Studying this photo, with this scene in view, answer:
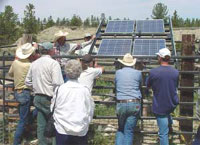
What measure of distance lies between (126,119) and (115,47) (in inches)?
105

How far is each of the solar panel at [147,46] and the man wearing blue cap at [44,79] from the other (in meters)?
2.31

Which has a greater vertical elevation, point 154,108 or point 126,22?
point 126,22

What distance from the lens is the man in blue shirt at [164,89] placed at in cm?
571

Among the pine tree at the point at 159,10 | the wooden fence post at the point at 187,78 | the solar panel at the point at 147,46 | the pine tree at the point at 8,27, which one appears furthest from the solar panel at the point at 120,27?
the pine tree at the point at 159,10

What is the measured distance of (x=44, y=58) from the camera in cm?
581

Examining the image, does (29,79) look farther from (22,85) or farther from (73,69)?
(73,69)

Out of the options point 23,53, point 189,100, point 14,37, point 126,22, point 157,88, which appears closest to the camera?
point 157,88

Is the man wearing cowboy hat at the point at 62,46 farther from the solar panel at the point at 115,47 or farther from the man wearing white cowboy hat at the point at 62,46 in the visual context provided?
the solar panel at the point at 115,47

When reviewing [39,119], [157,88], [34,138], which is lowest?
[34,138]

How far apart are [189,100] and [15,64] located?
10.9 ft

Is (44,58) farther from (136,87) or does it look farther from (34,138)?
(34,138)

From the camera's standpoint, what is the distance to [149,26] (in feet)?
32.9

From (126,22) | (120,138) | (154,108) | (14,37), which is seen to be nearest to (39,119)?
(120,138)

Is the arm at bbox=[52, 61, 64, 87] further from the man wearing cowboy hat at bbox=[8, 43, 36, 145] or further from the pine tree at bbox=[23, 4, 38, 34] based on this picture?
the pine tree at bbox=[23, 4, 38, 34]
